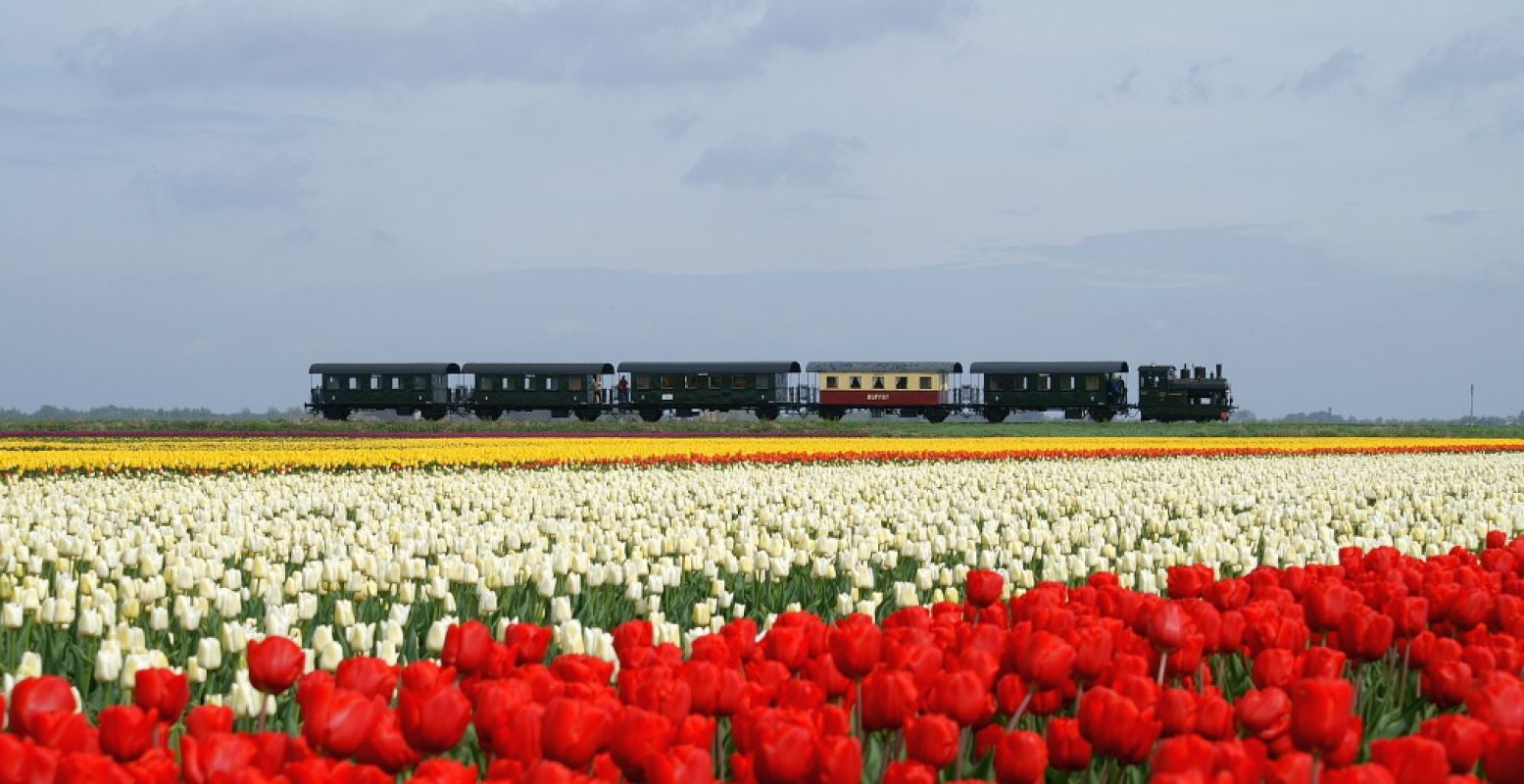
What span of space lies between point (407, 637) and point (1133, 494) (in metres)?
10.3

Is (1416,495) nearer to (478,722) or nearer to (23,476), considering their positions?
(478,722)

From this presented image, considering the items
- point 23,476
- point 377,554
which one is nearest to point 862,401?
point 23,476

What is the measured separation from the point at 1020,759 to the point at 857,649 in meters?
0.80

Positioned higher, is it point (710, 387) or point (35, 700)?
point (710, 387)

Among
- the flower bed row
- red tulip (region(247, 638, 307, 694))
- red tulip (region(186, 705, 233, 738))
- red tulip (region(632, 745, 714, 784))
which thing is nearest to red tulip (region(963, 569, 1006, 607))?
red tulip (region(247, 638, 307, 694))

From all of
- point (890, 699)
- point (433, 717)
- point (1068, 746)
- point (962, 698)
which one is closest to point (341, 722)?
point (433, 717)

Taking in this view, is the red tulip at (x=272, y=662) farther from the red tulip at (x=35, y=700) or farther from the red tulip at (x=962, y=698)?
the red tulip at (x=962, y=698)

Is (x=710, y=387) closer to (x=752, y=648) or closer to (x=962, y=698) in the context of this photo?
(x=752, y=648)

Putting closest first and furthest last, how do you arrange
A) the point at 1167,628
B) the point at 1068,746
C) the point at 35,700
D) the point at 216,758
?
the point at 216,758 → the point at 35,700 → the point at 1068,746 → the point at 1167,628

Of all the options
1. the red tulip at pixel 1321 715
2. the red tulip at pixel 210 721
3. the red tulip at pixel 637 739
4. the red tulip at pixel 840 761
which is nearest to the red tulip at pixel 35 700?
the red tulip at pixel 210 721

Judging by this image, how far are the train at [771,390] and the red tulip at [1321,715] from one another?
53.9 m

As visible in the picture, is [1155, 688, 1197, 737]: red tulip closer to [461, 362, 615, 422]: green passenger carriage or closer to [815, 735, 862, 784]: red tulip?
[815, 735, 862, 784]: red tulip

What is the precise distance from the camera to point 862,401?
57250 millimetres

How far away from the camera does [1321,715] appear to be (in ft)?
9.38
